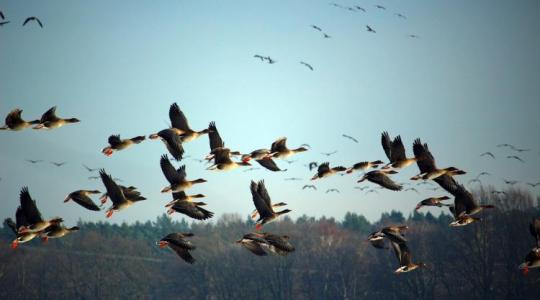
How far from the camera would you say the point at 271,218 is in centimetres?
1844

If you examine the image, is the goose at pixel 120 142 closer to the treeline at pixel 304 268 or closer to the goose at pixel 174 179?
the goose at pixel 174 179

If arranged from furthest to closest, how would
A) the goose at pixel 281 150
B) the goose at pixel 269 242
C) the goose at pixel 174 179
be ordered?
the goose at pixel 281 150
the goose at pixel 174 179
the goose at pixel 269 242

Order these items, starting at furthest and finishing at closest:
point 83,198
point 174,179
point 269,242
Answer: point 174,179
point 83,198
point 269,242

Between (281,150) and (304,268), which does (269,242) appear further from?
(304,268)

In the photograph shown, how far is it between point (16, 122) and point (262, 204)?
29.6ft

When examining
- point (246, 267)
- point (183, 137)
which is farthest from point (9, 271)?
point (183, 137)

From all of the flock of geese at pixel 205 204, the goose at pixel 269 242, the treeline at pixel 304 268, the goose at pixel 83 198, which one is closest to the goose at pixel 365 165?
the flock of geese at pixel 205 204

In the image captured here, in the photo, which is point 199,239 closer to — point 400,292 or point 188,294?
point 188,294

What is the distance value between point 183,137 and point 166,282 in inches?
4061

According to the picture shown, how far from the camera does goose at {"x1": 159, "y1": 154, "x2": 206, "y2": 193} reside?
19203 mm

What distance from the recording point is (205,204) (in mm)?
19125

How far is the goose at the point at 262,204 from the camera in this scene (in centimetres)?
1841

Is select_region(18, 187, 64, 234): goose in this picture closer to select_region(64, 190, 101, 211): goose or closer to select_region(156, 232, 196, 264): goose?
select_region(64, 190, 101, 211): goose

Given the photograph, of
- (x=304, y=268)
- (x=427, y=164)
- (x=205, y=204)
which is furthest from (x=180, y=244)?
(x=304, y=268)
